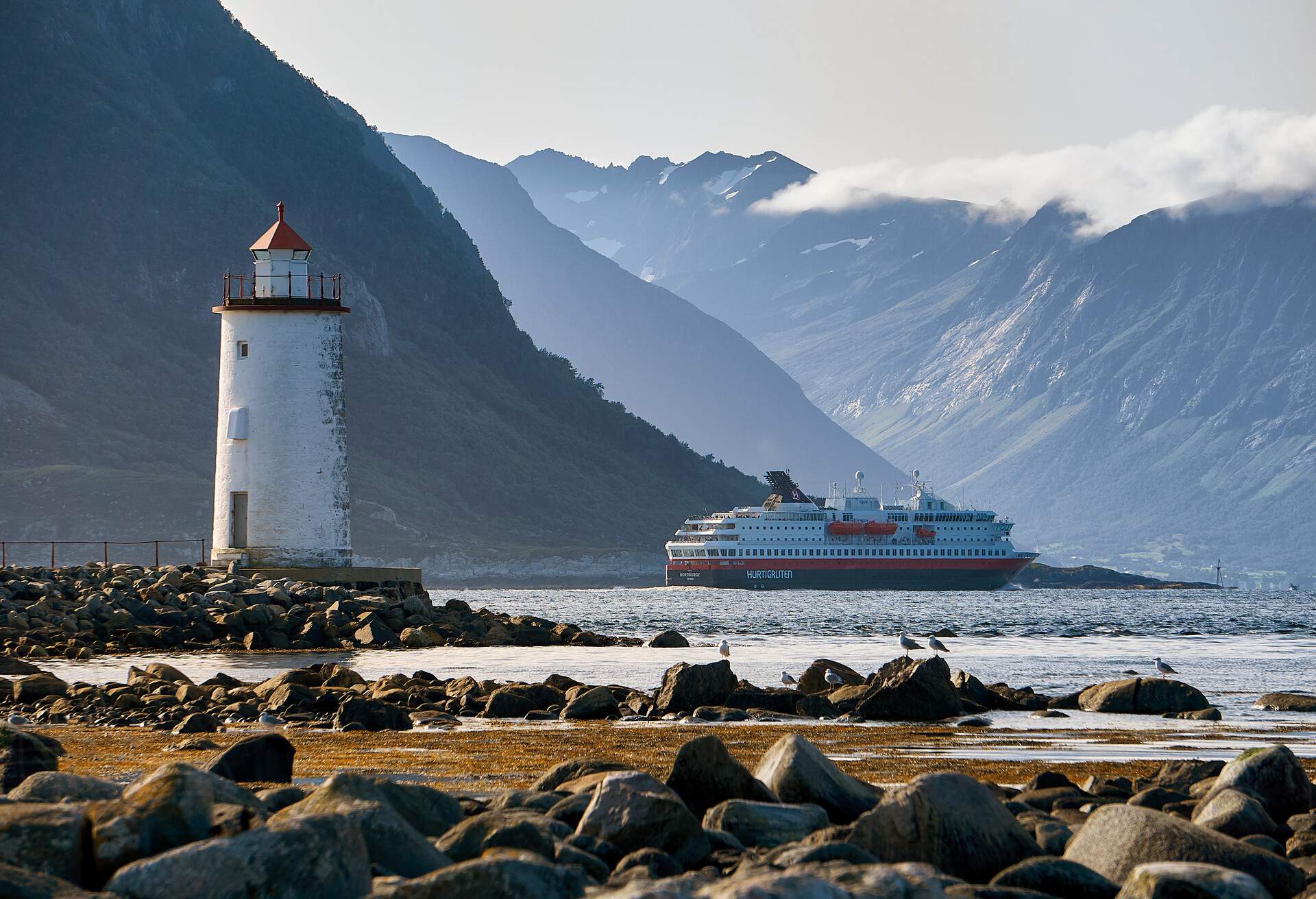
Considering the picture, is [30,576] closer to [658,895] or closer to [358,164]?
[658,895]

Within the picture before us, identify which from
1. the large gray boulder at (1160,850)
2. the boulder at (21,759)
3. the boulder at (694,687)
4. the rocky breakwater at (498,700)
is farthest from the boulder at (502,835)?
the boulder at (694,687)

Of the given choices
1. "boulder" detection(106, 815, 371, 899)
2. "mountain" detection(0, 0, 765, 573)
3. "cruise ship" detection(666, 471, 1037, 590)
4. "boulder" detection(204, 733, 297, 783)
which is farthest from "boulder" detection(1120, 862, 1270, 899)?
"cruise ship" detection(666, 471, 1037, 590)

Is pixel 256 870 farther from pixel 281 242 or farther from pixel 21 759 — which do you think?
pixel 281 242

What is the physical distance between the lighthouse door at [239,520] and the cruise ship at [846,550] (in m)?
81.7

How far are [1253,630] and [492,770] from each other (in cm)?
4555

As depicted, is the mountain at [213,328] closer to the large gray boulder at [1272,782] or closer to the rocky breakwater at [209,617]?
the rocky breakwater at [209,617]

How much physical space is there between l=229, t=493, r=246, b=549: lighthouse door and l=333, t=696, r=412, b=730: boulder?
18620 mm

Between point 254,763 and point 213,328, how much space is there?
135728mm

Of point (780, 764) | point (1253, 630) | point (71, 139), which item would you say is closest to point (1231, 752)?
point (780, 764)

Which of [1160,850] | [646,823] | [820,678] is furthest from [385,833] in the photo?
[820,678]

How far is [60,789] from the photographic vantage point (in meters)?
9.36

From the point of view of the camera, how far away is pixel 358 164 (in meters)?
180

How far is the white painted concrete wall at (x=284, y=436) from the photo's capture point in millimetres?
34406

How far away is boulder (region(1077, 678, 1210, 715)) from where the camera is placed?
19.8 metres
